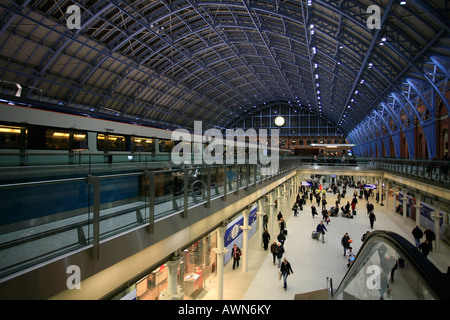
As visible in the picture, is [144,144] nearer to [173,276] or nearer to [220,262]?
[220,262]

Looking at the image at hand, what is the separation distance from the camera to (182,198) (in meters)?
5.93

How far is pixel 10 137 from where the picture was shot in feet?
30.7

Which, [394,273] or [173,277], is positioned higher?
[394,273]

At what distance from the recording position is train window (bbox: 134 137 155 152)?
52.9ft

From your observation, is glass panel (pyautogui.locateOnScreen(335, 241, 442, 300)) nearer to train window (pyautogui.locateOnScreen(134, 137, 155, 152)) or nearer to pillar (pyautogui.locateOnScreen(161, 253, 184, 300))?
pillar (pyautogui.locateOnScreen(161, 253, 184, 300))

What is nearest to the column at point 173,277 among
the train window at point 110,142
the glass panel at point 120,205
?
the glass panel at point 120,205

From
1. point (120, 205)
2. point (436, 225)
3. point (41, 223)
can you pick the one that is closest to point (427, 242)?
point (436, 225)

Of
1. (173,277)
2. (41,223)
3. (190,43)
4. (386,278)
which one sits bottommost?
(173,277)

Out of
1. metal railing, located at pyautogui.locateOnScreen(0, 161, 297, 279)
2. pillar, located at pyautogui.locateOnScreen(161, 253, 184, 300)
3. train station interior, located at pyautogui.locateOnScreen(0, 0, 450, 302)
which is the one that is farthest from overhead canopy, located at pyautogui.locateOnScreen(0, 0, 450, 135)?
metal railing, located at pyautogui.locateOnScreen(0, 161, 297, 279)

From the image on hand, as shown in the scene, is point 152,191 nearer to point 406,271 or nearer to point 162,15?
point 406,271

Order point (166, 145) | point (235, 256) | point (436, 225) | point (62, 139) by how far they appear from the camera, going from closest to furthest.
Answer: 1. point (62, 139)
2. point (235, 256)
3. point (436, 225)
4. point (166, 145)

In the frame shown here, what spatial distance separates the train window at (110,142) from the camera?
1340 centimetres

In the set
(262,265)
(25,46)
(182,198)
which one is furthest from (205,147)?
(25,46)

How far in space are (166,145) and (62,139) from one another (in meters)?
8.52
